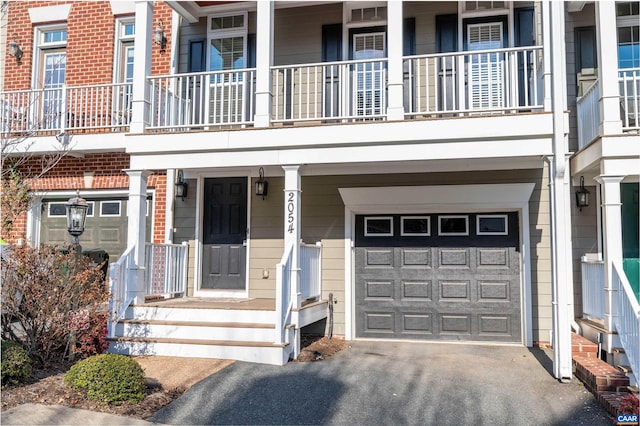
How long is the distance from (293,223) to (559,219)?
3.35 m

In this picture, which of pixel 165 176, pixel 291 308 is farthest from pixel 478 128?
pixel 165 176

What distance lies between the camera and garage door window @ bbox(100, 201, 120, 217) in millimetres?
9539

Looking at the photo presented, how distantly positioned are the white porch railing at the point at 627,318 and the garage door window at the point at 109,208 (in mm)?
8040

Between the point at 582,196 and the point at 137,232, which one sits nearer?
the point at 137,232

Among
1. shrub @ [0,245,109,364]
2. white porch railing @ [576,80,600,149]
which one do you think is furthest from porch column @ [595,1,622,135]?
shrub @ [0,245,109,364]

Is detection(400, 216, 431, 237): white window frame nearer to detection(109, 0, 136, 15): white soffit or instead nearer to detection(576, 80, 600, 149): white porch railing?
detection(576, 80, 600, 149): white porch railing

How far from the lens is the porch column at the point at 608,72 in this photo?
21.4 ft

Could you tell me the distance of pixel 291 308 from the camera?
22.7ft

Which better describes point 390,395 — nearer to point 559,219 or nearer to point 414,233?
point 559,219

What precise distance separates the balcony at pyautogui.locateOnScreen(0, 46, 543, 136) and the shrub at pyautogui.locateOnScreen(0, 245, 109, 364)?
254 cm

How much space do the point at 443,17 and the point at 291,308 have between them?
531 centimetres

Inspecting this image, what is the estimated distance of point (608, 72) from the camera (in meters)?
6.55

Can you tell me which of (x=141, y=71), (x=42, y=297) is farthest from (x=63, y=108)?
(x=42, y=297)

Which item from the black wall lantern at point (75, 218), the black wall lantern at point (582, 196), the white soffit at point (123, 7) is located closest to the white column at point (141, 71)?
the black wall lantern at point (75, 218)
